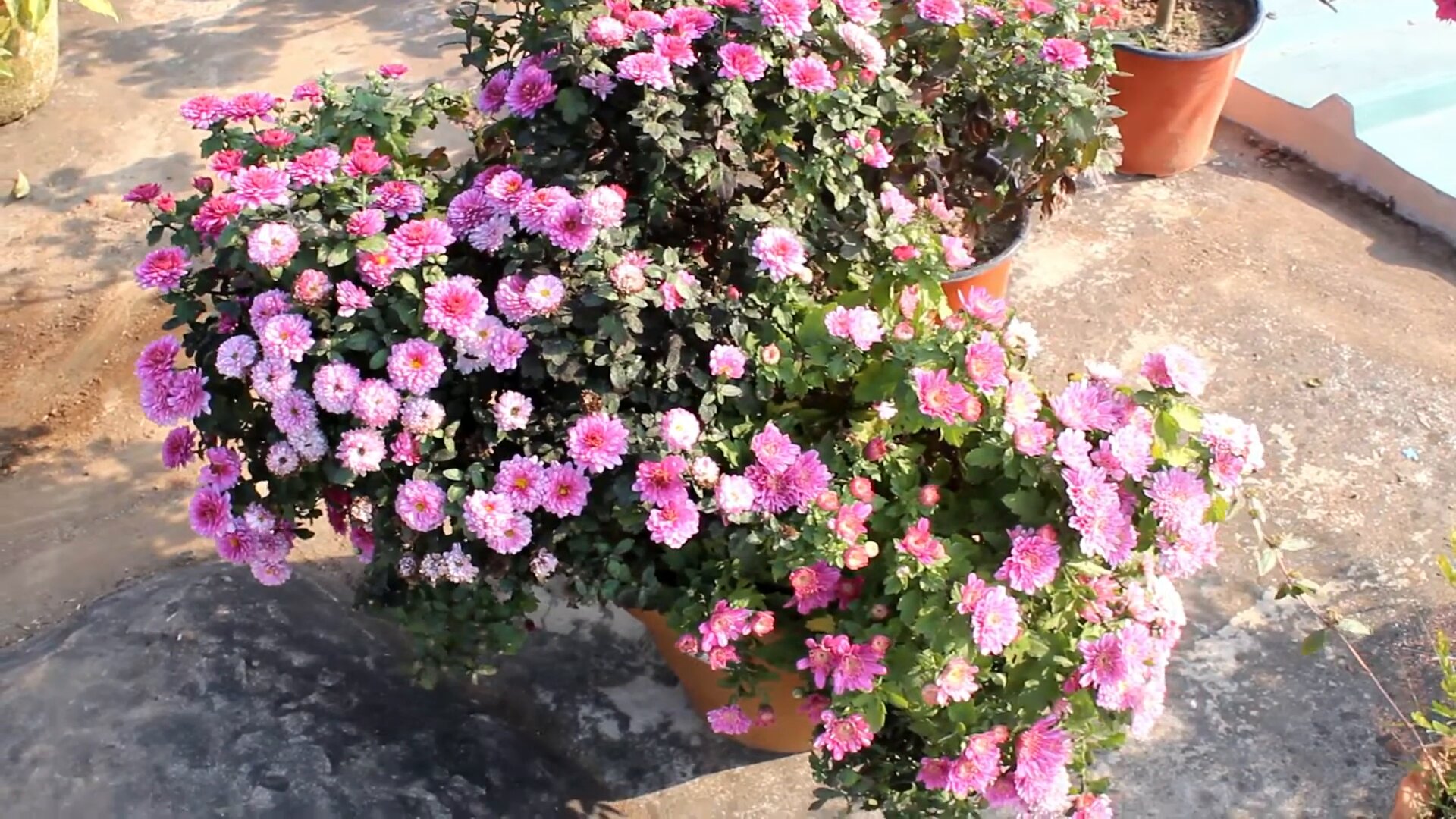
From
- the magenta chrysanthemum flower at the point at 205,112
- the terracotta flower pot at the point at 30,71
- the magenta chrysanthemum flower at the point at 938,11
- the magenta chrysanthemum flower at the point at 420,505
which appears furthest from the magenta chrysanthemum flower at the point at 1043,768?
the terracotta flower pot at the point at 30,71

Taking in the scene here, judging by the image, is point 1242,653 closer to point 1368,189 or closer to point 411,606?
point 411,606

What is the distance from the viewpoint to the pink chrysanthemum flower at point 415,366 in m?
1.86

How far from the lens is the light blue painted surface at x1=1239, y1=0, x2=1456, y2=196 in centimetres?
399

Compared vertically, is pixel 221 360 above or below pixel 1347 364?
above

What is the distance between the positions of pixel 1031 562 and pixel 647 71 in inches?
38.1

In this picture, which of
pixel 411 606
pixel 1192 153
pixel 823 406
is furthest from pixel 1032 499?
pixel 1192 153

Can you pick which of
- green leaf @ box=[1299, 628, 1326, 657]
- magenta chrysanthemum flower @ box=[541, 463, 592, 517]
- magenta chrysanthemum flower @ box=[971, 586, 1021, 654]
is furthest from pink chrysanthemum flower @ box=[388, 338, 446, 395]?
green leaf @ box=[1299, 628, 1326, 657]

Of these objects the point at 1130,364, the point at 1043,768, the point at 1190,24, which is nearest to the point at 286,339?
the point at 1043,768

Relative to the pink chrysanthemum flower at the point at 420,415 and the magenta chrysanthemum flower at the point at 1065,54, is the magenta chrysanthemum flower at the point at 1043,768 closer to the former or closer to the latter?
the pink chrysanthemum flower at the point at 420,415

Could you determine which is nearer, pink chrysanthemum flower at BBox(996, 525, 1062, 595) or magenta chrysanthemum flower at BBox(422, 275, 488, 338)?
pink chrysanthemum flower at BBox(996, 525, 1062, 595)

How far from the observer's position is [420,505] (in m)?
1.87

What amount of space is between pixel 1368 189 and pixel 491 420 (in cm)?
339

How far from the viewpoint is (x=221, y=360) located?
1.89m

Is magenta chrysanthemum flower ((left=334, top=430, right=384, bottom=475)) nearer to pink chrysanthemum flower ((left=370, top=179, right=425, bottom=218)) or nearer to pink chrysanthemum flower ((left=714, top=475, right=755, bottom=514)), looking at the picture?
pink chrysanthemum flower ((left=370, top=179, right=425, bottom=218))
